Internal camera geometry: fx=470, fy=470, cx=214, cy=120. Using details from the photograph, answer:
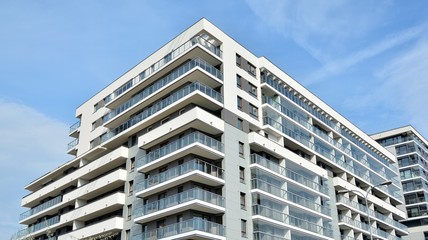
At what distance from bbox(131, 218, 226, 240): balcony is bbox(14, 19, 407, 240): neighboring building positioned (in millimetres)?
85

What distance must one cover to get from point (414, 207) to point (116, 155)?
60.2 m

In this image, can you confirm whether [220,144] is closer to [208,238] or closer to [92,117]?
[208,238]

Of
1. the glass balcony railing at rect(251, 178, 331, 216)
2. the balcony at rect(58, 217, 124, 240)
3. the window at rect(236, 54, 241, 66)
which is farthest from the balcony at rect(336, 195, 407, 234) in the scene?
the balcony at rect(58, 217, 124, 240)

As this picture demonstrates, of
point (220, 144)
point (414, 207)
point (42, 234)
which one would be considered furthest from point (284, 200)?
point (414, 207)

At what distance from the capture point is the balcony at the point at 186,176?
40.6 meters

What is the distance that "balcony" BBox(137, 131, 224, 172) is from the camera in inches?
1635

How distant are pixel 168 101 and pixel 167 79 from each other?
2.50m

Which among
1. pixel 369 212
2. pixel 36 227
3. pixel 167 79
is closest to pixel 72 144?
pixel 36 227

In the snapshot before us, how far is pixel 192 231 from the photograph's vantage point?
3775cm

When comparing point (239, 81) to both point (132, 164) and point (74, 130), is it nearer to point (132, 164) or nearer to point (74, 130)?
point (132, 164)

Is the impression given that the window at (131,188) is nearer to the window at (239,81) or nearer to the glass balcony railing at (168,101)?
the glass balcony railing at (168,101)

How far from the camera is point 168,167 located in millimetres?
44688

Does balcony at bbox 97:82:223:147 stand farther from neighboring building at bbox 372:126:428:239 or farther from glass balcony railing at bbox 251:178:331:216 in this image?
neighboring building at bbox 372:126:428:239

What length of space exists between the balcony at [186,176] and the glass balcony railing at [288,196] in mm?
4388
